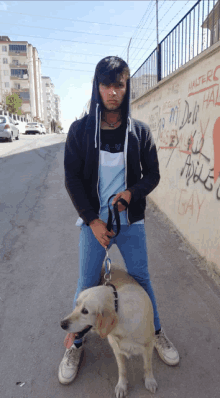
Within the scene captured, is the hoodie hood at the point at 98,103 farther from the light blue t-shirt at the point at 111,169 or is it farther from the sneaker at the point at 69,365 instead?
the sneaker at the point at 69,365

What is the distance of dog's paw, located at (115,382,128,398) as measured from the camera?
1884 mm

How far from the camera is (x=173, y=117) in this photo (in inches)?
183

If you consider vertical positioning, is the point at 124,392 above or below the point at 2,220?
below

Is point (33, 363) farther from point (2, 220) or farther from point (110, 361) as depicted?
point (2, 220)

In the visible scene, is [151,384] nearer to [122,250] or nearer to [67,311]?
[122,250]

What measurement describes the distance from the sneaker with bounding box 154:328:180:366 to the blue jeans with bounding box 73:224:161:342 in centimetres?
55

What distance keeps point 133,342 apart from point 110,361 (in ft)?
1.98

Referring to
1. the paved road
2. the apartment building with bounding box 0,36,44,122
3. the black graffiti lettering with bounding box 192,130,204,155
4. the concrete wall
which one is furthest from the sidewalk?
the apartment building with bounding box 0,36,44,122

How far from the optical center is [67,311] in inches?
108

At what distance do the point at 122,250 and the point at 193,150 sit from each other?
94.6 inches

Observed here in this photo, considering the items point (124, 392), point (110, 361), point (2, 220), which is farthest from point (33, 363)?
point (2, 220)

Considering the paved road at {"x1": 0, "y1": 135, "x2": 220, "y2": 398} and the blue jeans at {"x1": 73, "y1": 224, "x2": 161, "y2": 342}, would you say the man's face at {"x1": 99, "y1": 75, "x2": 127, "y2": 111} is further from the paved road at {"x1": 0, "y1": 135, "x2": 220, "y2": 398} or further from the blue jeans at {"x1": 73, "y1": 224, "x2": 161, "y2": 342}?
the paved road at {"x1": 0, "y1": 135, "x2": 220, "y2": 398}

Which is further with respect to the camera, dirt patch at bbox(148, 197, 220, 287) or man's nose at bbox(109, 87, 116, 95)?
Result: dirt patch at bbox(148, 197, 220, 287)

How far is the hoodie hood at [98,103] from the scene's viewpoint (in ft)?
5.72
